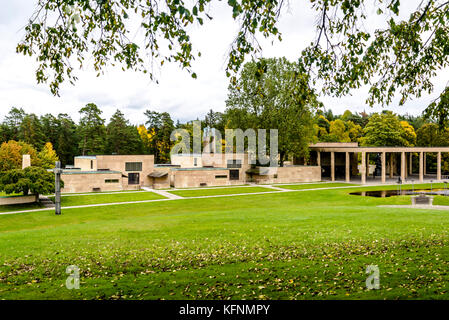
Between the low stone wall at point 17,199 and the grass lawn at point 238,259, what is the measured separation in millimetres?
17973

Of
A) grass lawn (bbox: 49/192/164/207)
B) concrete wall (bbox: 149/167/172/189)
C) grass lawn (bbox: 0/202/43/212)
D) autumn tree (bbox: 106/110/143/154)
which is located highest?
autumn tree (bbox: 106/110/143/154)

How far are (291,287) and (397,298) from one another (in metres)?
1.89

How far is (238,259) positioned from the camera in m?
8.70

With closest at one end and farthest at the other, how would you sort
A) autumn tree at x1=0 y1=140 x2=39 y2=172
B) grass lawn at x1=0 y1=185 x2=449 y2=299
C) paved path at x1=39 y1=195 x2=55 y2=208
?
1. grass lawn at x1=0 y1=185 x2=449 y2=299
2. paved path at x1=39 y1=195 x2=55 y2=208
3. autumn tree at x1=0 y1=140 x2=39 y2=172

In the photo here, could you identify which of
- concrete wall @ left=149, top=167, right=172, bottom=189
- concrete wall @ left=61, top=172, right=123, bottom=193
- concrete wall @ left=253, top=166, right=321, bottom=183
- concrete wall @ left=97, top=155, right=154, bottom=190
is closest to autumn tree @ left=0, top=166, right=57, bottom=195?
concrete wall @ left=61, top=172, right=123, bottom=193

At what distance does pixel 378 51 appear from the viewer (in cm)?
900

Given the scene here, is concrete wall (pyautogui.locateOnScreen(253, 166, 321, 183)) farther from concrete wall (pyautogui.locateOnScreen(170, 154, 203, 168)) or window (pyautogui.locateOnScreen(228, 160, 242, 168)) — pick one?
concrete wall (pyautogui.locateOnScreen(170, 154, 203, 168))

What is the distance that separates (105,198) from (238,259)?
26762mm

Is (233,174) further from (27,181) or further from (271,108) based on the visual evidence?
(27,181)

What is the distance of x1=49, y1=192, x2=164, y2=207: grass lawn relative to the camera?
30.2 metres

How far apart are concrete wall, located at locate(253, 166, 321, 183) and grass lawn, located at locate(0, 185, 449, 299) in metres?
30.8

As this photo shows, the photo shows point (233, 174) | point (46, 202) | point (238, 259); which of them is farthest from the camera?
point (233, 174)

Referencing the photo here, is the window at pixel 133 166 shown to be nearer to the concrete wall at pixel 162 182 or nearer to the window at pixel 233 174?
the concrete wall at pixel 162 182

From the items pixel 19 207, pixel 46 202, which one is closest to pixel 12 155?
pixel 46 202
